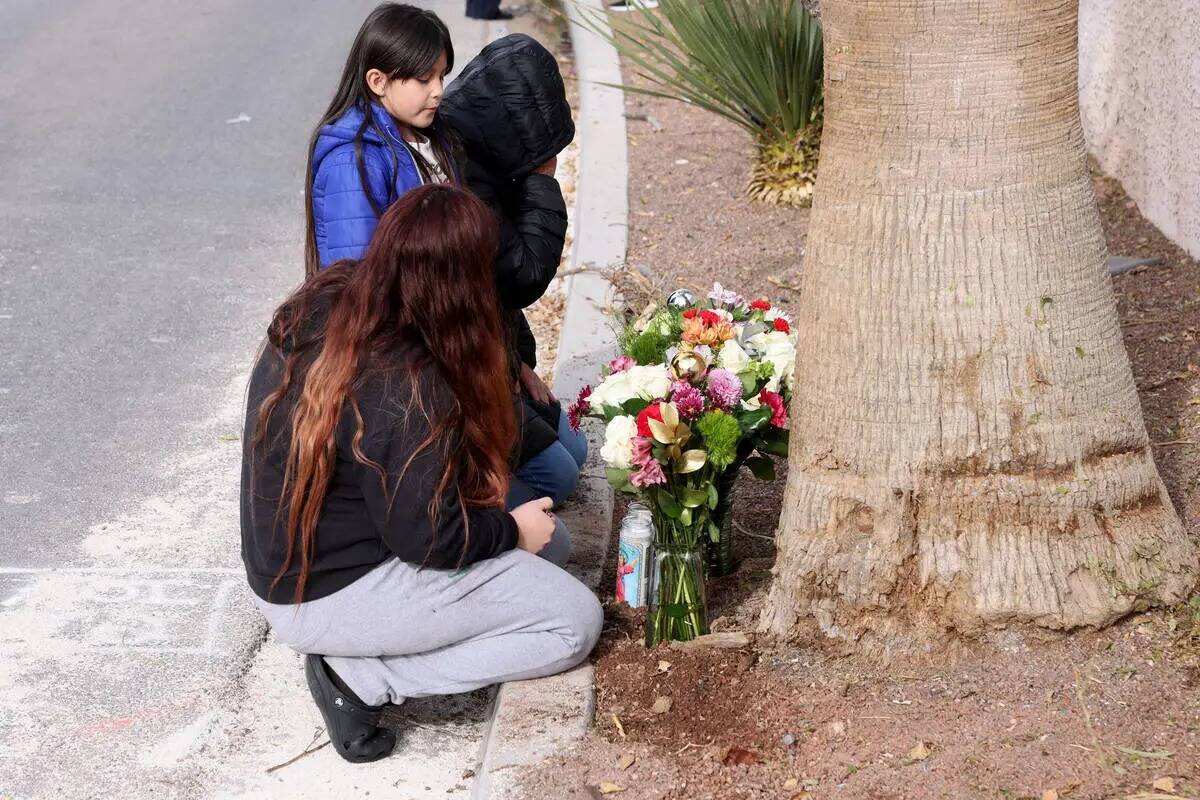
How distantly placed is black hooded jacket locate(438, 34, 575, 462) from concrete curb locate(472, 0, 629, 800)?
0.54 meters

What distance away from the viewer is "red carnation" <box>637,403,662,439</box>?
3.25 metres

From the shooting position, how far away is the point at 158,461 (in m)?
4.77

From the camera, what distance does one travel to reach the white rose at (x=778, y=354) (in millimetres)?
3504

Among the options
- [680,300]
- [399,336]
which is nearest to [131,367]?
[680,300]

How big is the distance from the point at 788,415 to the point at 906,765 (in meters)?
1.03

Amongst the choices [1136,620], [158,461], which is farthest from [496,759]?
[158,461]

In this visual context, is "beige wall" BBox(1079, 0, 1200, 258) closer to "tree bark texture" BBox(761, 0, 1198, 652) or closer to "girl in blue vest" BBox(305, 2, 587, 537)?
"tree bark texture" BBox(761, 0, 1198, 652)

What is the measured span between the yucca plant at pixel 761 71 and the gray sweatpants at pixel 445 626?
3414mm

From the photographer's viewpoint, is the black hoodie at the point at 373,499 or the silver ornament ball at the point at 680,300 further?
the silver ornament ball at the point at 680,300

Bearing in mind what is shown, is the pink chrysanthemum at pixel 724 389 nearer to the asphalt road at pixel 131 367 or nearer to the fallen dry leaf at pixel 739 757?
the fallen dry leaf at pixel 739 757

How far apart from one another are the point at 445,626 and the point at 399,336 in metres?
0.72

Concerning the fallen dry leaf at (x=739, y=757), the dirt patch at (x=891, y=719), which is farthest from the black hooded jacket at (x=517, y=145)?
the fallen dry leaf at (x=739, y=757)

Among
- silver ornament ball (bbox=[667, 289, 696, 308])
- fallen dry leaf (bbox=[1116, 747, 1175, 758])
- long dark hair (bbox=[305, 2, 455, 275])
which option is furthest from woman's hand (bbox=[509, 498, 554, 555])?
fallen dry leaf (bbox=[1116, 747, 1175, 758])

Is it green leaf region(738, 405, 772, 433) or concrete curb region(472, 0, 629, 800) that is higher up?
green leaf region(738, 405, 772, 433)
